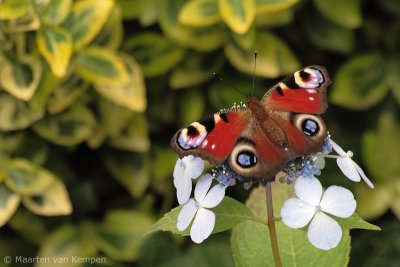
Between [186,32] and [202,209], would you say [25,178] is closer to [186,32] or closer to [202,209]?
[186,32]

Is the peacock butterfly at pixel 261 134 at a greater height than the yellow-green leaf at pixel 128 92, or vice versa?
the peacock butterfly at pixel 261 134

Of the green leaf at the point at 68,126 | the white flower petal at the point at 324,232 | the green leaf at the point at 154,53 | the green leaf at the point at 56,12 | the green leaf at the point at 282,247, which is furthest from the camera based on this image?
the green leaf at the point at 154,53

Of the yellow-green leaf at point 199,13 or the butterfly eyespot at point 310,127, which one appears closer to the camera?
the butterfly eyespot at point 310,127

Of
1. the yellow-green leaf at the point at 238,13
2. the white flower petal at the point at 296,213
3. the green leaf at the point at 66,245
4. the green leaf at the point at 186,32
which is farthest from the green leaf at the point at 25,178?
the white flower petal at the point at 296,213

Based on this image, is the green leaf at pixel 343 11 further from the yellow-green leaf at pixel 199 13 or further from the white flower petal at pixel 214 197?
the white flower petal at pixel 214 197

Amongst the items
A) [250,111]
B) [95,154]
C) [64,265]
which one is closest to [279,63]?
[95,154]

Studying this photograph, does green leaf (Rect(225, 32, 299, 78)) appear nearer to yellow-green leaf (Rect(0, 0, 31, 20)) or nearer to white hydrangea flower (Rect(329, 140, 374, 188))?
yellow-green leaf (Rect(0, 0, 31, 20))


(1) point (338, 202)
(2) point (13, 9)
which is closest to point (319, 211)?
(1) point (338, 202)

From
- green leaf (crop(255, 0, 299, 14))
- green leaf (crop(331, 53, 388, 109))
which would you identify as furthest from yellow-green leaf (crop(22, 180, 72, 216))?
green leaf (crop(331, 53, 388, 109))
